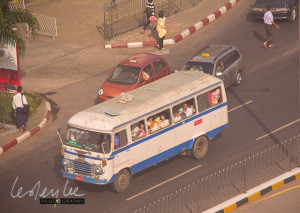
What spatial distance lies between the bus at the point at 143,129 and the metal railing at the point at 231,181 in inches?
53.9

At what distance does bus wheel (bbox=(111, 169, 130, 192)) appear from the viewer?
20.0m

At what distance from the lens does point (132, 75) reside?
25.7 metres

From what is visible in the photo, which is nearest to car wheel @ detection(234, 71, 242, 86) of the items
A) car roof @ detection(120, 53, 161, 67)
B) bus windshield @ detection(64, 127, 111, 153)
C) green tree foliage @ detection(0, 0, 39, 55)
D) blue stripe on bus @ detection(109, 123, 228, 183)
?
car roof @ detection(120, 53, 161, 67)

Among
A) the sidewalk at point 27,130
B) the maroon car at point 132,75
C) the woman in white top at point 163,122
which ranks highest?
the woman in white top at point 163,122

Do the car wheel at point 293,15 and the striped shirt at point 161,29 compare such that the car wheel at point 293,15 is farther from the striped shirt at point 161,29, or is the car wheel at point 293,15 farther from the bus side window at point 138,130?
the bus side window at point 138,130

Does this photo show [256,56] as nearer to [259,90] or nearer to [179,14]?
[259,90]

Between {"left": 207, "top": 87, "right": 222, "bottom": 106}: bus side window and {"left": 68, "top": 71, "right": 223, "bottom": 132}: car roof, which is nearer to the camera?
{"left": 68, "top": 71, "right": 223, "bottom": 132}: car roof

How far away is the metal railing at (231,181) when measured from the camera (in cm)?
1839

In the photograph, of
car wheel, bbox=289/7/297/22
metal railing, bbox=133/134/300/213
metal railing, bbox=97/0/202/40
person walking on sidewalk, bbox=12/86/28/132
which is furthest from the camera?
metal railing, bbox=97/0/202/40

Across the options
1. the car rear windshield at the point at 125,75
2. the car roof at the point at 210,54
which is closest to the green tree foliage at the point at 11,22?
the car rear windshield at the point at 125,75

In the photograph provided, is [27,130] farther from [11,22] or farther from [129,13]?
[129,13]

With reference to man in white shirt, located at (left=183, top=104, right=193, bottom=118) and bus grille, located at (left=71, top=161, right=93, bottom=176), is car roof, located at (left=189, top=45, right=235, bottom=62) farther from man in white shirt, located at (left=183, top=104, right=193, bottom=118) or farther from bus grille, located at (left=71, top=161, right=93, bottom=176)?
bus grille, located at (left=71, top=161, right=93, bottom=176)

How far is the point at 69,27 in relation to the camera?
35.4 metres

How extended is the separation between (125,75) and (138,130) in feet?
19.3
